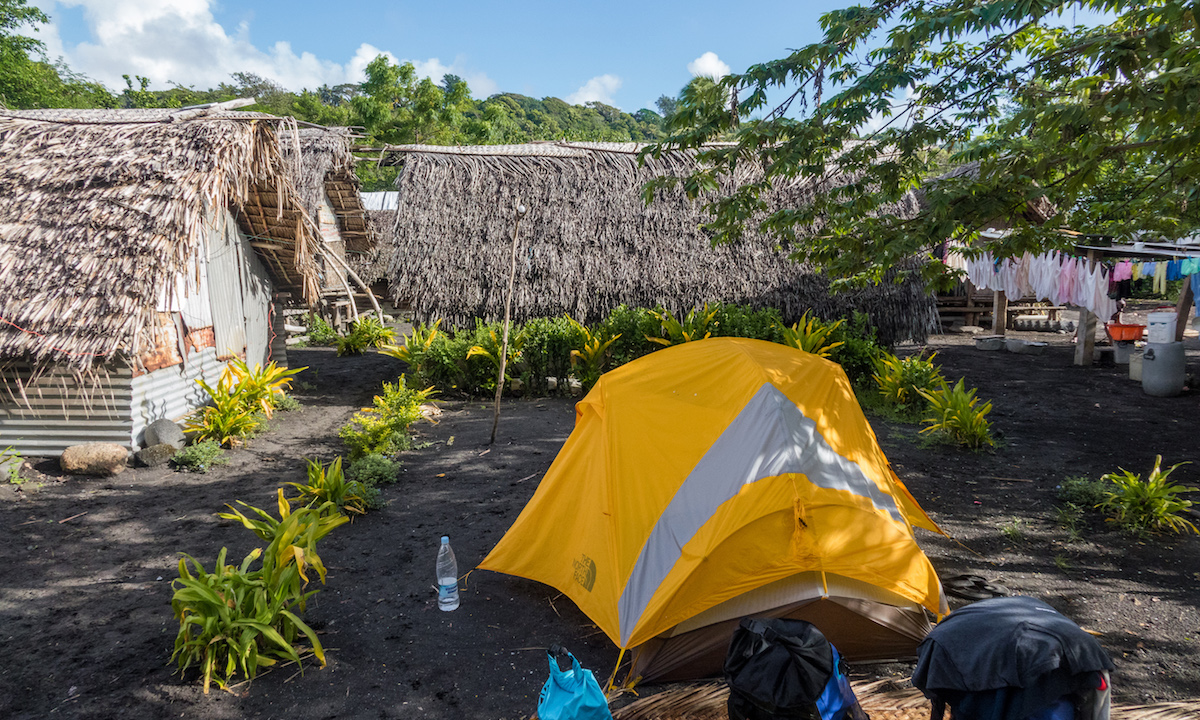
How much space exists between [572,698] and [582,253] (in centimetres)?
836

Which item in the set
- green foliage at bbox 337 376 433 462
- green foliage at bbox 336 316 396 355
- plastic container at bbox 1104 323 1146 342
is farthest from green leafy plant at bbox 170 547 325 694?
plastic container at bbox 1104 323 1146 342

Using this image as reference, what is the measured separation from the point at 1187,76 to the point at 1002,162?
154 cm

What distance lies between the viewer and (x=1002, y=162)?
4527mm

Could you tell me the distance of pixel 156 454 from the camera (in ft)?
22.0

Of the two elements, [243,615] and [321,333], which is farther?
[321,333]

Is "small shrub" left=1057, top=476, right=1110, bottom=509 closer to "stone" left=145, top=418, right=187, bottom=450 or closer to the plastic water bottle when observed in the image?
the plastic water bottle

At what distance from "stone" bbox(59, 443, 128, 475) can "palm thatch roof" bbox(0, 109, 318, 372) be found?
34.5 inches

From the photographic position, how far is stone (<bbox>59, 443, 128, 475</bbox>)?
21.0 ft

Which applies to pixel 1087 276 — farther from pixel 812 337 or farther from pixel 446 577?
pixel 446 577

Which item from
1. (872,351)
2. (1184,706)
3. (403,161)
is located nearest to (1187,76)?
(1184,706)

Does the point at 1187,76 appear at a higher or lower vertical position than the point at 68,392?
higher

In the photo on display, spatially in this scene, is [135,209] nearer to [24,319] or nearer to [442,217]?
[24,319]

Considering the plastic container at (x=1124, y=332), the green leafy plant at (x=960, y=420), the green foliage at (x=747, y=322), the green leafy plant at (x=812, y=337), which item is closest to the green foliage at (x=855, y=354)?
the green leafy plant at (x=812, y=337)

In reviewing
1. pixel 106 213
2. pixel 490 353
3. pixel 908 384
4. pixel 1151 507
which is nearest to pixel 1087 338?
pixel 908 384
